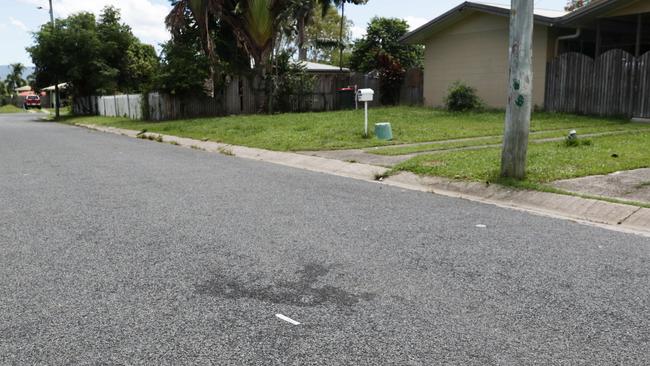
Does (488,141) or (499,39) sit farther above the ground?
(499,39)

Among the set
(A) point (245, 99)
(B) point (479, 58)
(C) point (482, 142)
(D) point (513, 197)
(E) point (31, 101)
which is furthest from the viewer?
(E) point (31, 101)

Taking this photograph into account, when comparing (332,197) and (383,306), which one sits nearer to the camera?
(383,306)

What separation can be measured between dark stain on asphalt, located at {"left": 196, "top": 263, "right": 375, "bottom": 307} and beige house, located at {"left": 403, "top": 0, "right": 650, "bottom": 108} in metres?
17.7

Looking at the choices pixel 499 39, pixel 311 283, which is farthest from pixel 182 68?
pixel 311 283

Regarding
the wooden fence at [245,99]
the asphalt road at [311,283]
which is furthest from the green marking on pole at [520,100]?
the wooden fence at [245,99]

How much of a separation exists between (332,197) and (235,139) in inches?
374

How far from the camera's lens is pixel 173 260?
5.32 metres

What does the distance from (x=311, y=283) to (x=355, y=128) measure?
13249 mm

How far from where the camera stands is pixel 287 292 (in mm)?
4484

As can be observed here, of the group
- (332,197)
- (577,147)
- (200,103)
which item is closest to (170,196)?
(332,197)

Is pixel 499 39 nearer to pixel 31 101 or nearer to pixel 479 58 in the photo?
pixel 479 58

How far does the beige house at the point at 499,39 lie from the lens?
19.7 m

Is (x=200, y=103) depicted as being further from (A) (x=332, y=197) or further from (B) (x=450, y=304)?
(B) (x=450, y=304)

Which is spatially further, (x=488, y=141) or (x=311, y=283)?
(x=488, y=141)
